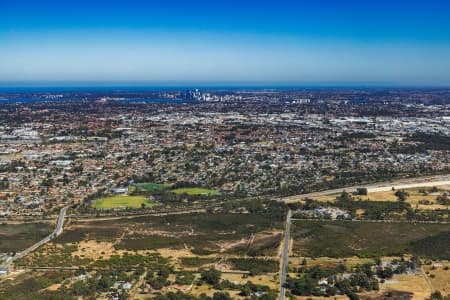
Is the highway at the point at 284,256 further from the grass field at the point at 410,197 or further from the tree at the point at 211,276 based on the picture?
the grass field at the point at 410,197

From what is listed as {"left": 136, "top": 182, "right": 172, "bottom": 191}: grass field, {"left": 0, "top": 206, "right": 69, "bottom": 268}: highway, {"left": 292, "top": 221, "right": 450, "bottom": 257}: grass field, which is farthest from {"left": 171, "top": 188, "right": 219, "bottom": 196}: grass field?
{"left": 292, "top": 221, "right": 450, "bottom": 257}: grass field

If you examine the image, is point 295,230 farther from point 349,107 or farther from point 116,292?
point 349,107

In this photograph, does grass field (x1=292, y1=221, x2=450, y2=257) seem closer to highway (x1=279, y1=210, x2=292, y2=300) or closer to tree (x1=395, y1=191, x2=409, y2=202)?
highway (x1=279, y1=210, x2=292, y2=300)

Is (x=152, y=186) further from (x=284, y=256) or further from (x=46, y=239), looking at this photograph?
(x=284, y=256)

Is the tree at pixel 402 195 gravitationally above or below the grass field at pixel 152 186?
above

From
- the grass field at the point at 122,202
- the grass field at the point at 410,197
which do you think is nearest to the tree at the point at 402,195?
the grass field at the point at 410,197

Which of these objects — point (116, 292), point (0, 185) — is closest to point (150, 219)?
point (116, 292)
